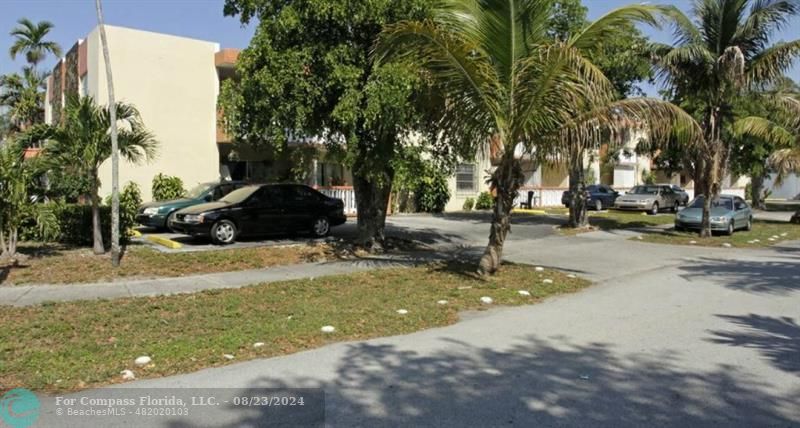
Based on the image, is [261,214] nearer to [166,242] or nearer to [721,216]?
[166,242]

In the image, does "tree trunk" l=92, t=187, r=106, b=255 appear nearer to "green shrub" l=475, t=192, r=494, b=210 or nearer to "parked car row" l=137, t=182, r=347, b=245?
"parked car row" l=137, t=182, r=347, b=245

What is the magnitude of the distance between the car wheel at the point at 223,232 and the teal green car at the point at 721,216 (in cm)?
1496

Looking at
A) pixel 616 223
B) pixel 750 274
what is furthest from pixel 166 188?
pixel 750 274

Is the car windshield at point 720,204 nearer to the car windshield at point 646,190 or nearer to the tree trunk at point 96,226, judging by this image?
the car windshield at point 646,190

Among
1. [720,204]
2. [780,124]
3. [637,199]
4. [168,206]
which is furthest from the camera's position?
[637,199]

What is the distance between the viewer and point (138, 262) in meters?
11.7

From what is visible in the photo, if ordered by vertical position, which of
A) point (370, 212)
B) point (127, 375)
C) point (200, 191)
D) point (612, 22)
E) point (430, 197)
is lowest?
point (127, 375)

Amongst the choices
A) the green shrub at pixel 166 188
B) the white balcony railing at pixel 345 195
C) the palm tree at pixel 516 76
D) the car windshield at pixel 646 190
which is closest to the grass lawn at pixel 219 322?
the palm tree at pixel 516 76

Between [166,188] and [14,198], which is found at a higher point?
[166,188]

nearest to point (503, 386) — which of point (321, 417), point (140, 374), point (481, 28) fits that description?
point (321, 417)

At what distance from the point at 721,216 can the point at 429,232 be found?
9.83 metres

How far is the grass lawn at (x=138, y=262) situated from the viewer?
408 inches

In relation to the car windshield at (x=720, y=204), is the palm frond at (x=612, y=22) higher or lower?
higher

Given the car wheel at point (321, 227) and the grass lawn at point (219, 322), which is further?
the car wheel at point (321, 227)
